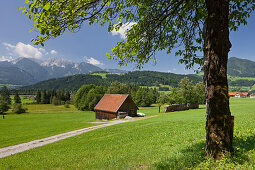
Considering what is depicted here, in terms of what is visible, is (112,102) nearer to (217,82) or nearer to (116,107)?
(116,107)

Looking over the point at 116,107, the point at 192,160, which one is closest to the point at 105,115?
the point at 116,107

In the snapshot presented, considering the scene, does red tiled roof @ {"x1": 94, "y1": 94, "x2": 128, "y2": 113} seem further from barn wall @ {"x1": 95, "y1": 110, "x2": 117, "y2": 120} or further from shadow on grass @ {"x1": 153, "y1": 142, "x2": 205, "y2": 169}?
shadow on grass @ {"x1": 153, "y1": 142, "x2": 205, "y2": 169}

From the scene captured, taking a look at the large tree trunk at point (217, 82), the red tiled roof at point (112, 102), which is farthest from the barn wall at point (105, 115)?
the large tree trunk at point (217, 82)

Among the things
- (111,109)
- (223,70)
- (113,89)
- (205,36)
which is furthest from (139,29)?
(113,89)

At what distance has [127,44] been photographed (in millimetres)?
6312

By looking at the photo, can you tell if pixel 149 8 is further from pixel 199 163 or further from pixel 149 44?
pixel 199 163

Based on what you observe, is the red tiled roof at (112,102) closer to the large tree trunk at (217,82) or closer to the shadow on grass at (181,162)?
the shadow on grass at (181,162)

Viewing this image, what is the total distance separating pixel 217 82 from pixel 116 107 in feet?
129

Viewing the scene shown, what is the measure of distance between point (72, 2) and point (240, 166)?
6.59 meters

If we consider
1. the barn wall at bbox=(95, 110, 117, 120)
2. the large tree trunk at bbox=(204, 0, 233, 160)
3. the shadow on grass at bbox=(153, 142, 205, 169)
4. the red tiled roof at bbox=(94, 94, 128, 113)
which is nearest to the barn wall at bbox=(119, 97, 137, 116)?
the red tiled roof at bbox=(94, 94, 128, 113)

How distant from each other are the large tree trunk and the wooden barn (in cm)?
→ 3730

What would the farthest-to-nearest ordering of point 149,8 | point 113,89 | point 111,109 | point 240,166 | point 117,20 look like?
point 113,89
point 111,109
point 149,8
point 117,20
point 240,166

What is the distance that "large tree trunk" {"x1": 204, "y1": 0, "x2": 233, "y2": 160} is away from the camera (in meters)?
4.00

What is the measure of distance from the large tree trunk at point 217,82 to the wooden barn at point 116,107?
3730cm
